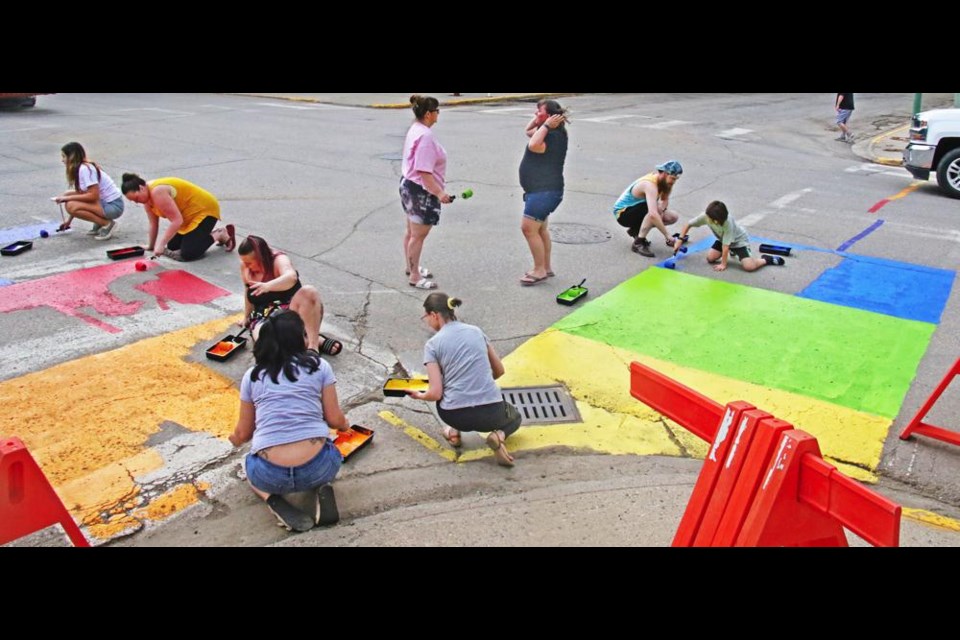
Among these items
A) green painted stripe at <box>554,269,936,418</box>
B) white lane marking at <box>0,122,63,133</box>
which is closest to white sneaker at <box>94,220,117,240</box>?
green painted stripe at <box>554,269,936,418</box>

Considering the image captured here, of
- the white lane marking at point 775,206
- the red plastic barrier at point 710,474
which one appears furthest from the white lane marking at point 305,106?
the red plastic barrier at point 710,474

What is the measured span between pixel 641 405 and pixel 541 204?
8.87 feet

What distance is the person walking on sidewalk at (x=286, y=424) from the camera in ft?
13.4

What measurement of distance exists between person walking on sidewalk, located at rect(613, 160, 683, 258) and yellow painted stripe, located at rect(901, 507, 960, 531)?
4970 mm

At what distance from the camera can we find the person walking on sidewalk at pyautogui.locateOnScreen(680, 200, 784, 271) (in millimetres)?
8172

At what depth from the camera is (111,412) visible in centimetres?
527

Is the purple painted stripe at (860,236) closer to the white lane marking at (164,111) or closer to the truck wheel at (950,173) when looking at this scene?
the truck wheel at (950,173)

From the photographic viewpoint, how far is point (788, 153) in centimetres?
1559

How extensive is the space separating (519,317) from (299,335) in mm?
3227

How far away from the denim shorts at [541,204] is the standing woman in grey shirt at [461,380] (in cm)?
292

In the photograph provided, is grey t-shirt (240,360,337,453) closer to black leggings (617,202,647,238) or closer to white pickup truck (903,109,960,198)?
black leggings (617,202,647,238)

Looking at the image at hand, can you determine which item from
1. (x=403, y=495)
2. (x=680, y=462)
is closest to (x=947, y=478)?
(x=680, y=462)
